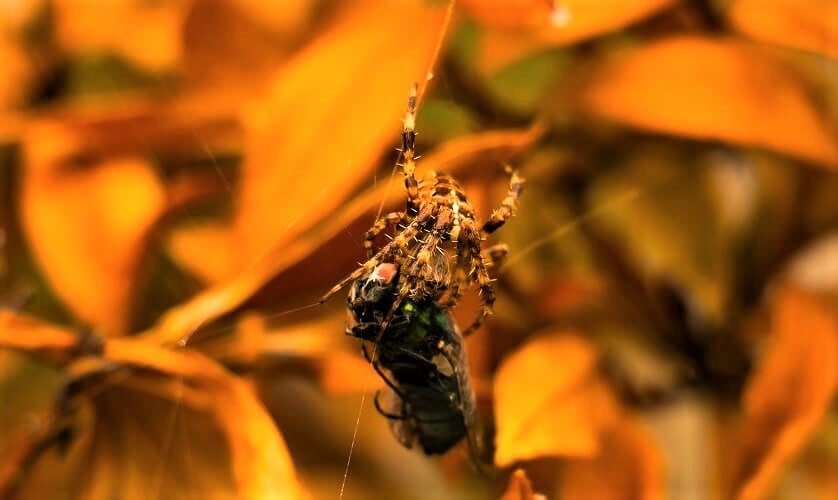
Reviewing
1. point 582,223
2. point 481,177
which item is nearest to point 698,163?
point 582,223

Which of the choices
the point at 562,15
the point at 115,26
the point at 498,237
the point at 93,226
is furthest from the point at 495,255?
the point at 115,26

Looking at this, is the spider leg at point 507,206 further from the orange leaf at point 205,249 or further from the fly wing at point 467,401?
the orange leaf at point 205,249

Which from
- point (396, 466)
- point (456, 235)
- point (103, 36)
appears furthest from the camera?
point (103, 36)

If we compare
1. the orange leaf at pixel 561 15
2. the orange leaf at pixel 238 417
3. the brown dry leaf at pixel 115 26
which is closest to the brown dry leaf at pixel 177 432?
the orange leaf at pixel 238 417

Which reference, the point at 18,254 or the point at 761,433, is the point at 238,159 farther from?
the point at 761,433

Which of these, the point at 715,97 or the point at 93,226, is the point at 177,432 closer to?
the point at 93,226

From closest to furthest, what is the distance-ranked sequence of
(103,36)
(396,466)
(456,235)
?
(456,235), (396,466), (103,36)
